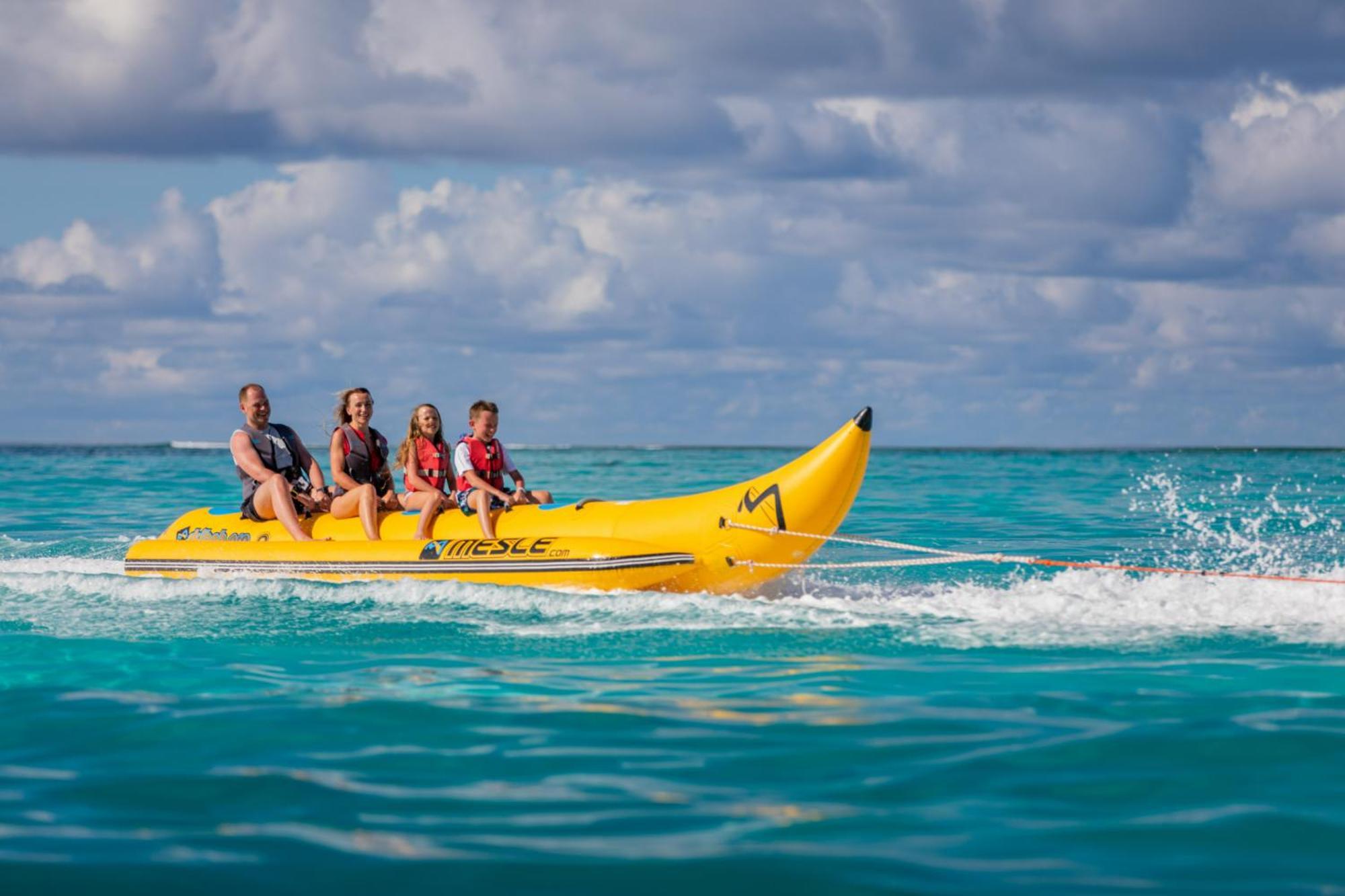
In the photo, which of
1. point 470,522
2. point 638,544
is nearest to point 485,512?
point 470,522

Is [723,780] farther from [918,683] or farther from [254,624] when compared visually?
[254,624]

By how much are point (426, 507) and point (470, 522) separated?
363 millimetres

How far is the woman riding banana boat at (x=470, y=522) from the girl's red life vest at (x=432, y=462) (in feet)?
0.04

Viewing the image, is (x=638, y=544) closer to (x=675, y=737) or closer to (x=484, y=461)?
(x=484, y=461)

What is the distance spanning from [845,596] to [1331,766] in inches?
178

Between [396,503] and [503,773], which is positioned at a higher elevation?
[396,503]

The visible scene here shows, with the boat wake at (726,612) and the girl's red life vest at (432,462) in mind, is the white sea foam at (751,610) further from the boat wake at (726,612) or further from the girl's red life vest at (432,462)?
the girl's red life vest at (432,462)

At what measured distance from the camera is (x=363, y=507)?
33.1 ft

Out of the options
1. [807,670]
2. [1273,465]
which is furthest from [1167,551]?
[1273,465]

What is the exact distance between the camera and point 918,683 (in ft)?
19.9

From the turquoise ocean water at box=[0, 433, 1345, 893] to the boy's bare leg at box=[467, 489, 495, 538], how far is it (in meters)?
0.72

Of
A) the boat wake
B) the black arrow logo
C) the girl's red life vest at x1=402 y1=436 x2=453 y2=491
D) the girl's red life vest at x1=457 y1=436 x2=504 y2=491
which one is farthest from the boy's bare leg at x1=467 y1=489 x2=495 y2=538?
the black arrow logo

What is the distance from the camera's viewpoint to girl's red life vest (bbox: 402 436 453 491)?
406 inches

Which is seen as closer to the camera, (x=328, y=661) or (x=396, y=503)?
(x=328, y=661)
